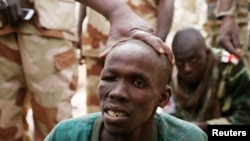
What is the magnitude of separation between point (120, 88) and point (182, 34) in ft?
8.16

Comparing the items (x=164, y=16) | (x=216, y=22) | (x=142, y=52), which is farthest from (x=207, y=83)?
(x=142, y=52)

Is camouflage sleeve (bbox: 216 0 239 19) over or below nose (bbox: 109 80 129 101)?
below

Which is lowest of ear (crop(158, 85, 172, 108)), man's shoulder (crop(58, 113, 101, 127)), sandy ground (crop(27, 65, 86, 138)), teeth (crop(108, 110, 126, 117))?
sandy ground (crop(27, 65, 86, 138))

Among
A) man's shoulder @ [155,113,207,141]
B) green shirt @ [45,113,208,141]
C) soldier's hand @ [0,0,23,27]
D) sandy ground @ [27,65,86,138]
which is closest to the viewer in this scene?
green shirt @ [45,113,208,141]

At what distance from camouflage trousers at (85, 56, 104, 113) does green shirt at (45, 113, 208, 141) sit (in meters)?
1.96

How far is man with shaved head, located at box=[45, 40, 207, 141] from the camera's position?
2584 mm

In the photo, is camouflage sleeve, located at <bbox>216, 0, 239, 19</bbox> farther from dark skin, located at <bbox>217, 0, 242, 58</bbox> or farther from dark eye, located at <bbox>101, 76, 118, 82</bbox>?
dark eye, located at <bbox>101, 76, 118, 82</bbox>

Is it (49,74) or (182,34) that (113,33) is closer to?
(49,74)

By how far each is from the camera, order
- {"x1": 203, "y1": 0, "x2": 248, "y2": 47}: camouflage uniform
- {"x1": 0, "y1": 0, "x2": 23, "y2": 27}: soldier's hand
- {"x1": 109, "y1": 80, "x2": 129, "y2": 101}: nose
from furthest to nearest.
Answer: {"x1": 203, "y1": 0, "x2": 248, "y2": 47}: camouflage uniform < {"x1": 0, "y1": 0, "x2": 23, "y2": 27}: soldier's hand < {"x1": 109, "y1": 80, "x2": 129, "y2": 101}: nose

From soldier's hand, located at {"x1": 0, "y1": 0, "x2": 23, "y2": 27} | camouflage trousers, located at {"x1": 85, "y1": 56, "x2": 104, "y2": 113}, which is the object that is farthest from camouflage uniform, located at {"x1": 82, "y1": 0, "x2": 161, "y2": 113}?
soldier's hand, located at {"x1": 0, "y1": 0, "x2": 23, "y2": 27}

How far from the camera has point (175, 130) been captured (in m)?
2.98

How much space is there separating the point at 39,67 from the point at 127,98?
1.66m

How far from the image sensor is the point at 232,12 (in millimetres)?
4887

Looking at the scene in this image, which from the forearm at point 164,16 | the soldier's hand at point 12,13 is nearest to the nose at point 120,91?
the soldier's hand at point 12,13
